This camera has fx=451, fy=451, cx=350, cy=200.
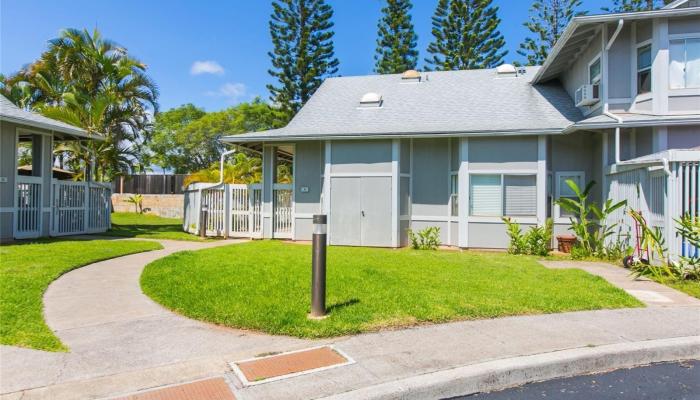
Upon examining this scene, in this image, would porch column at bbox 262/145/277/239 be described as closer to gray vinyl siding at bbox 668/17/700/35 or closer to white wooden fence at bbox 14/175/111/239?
white wooden fence at bbox 14/175/111/239

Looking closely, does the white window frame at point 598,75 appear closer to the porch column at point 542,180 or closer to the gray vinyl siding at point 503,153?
the porch column at point 542,180

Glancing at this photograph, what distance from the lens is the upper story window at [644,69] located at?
11.4 meters

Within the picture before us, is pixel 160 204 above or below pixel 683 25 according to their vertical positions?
below

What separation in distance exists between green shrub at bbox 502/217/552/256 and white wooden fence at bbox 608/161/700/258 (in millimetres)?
1950

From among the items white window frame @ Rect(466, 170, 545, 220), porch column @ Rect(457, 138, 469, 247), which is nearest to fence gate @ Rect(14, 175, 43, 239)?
porch column @ Rect(457, 138, 469, 247)

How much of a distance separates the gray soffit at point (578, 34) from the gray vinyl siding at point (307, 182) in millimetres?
7697

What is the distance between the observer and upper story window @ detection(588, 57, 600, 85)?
12.5 metres

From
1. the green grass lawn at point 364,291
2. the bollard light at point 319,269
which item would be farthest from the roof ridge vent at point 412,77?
the bollard light at point 319,269

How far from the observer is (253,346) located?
173 inches

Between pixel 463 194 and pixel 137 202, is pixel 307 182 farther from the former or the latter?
pixel 137 202

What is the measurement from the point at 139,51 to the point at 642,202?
20.7 m

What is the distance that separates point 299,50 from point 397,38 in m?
6.99

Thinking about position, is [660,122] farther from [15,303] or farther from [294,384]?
[15,303]

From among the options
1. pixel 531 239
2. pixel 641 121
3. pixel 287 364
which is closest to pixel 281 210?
pixel 531 239
